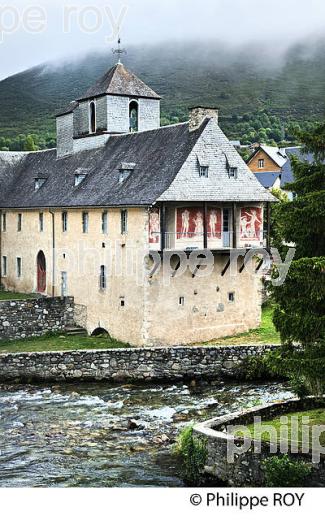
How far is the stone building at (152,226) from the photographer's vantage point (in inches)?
1246

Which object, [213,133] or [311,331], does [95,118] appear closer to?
[213,133]

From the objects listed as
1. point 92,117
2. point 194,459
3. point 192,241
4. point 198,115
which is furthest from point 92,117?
point 194,459

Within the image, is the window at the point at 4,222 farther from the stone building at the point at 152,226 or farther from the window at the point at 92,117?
the window at the point at 92,117

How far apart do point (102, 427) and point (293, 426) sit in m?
6.37

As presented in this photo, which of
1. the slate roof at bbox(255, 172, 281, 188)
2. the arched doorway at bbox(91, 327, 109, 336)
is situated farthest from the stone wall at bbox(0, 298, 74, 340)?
the slate roof at bbox(255, 172, 281, 188)

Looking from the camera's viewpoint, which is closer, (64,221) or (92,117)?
(64,221)

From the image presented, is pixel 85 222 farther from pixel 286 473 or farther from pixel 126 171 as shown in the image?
pixel 286 473

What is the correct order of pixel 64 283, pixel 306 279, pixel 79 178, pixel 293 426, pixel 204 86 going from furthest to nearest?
pixel 204 86, pixel 64 283, pixel 79 178, pixel 293 426, pixel 306 279

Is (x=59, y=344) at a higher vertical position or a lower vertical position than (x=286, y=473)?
higher

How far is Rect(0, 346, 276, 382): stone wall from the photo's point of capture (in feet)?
92.5

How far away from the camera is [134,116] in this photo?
131 ft

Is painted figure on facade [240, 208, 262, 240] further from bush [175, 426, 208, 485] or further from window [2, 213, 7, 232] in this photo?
window [2, 213, 7, 232]

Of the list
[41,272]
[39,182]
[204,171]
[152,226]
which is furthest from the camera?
[39,182]
